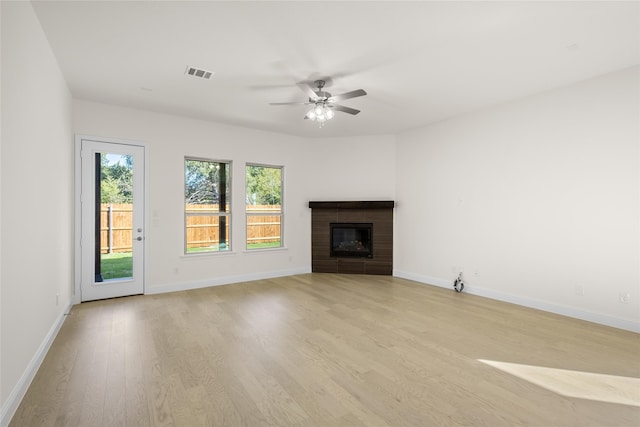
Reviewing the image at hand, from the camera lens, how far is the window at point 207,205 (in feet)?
17.4

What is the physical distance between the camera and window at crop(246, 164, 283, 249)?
19.4 ft

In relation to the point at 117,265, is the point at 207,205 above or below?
above

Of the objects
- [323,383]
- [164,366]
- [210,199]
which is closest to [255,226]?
[210,199]

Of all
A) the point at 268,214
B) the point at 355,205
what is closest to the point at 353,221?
the point at 355,205

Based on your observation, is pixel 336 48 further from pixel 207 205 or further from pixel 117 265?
pixel 117 265

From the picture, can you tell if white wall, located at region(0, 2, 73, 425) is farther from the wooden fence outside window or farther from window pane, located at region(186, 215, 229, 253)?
window pane, located at region(186, 215, 229, 253)

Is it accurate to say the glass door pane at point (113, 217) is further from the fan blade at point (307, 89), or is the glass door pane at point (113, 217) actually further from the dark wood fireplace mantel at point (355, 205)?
the dark wood fireplace mantel at point (355, 205)

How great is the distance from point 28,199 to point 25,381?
1.29 metres

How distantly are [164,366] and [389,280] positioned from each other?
4.16 metres

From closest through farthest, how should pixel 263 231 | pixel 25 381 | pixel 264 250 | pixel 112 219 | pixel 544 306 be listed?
pixel 25 381 < pixel 544 306 < pixel 112 219 < pixel 264 250 < pixel 263 231

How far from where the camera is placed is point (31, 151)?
7.84 feet

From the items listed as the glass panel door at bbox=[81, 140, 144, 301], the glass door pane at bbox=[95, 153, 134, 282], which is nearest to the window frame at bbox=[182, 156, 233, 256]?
the glass panel door at bbox=[81, 140, 144, 301]

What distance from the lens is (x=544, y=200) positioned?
160 inches

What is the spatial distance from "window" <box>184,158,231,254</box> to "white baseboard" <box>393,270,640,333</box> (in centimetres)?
374
